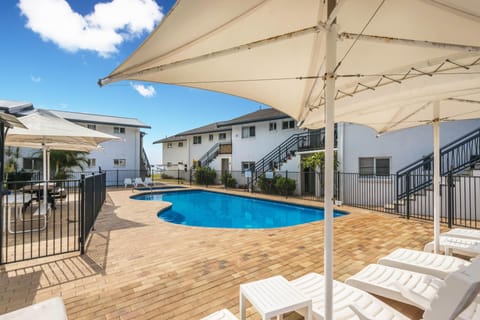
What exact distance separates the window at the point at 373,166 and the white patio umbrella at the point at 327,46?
8.85 metres

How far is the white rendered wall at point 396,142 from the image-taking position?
9055mm


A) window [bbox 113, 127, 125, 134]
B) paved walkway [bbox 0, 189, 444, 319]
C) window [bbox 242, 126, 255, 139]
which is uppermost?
window [bbox 113, 127, 125, 134]

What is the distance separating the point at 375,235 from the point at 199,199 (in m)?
10.6

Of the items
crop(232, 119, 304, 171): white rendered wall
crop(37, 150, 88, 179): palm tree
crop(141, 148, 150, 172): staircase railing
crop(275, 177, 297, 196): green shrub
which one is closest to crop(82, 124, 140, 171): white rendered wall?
crop(141, 148, 150, 172): staircase railing

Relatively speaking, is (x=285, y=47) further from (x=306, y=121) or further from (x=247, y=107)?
(x=247, y=107)

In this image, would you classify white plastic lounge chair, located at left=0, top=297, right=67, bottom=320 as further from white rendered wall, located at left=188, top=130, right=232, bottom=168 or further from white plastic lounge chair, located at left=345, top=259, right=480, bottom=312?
white rendered wall, located at left=188, top=130, right=232, bottom=168

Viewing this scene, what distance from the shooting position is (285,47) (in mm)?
2518

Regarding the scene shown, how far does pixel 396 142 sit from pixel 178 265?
1033 cm

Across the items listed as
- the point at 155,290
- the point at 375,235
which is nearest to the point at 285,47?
the point at 155,290

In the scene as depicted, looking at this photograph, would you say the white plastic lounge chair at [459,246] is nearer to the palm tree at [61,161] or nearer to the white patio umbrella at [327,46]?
the white patio umbrella at [327,46]

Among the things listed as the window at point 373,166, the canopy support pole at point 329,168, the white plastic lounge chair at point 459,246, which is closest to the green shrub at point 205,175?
the window at point 373,166

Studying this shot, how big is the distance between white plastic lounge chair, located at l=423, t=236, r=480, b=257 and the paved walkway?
777 millimetres

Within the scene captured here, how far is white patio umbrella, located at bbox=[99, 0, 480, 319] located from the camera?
6.22 ft

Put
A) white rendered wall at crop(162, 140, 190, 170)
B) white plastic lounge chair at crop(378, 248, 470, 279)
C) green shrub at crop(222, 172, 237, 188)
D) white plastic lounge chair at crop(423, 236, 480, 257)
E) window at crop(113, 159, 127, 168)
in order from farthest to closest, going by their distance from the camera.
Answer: white rendered wall at crop(162, 140, 190, 170) < window at crop(113, 159, 127, 168) < green shrub at crop(222, 172, 237, 188) < white plastic lounge chair at crop(423, 236, 480, 257) < white plastic lounge chair at crop(378, 248, 470, 279)
